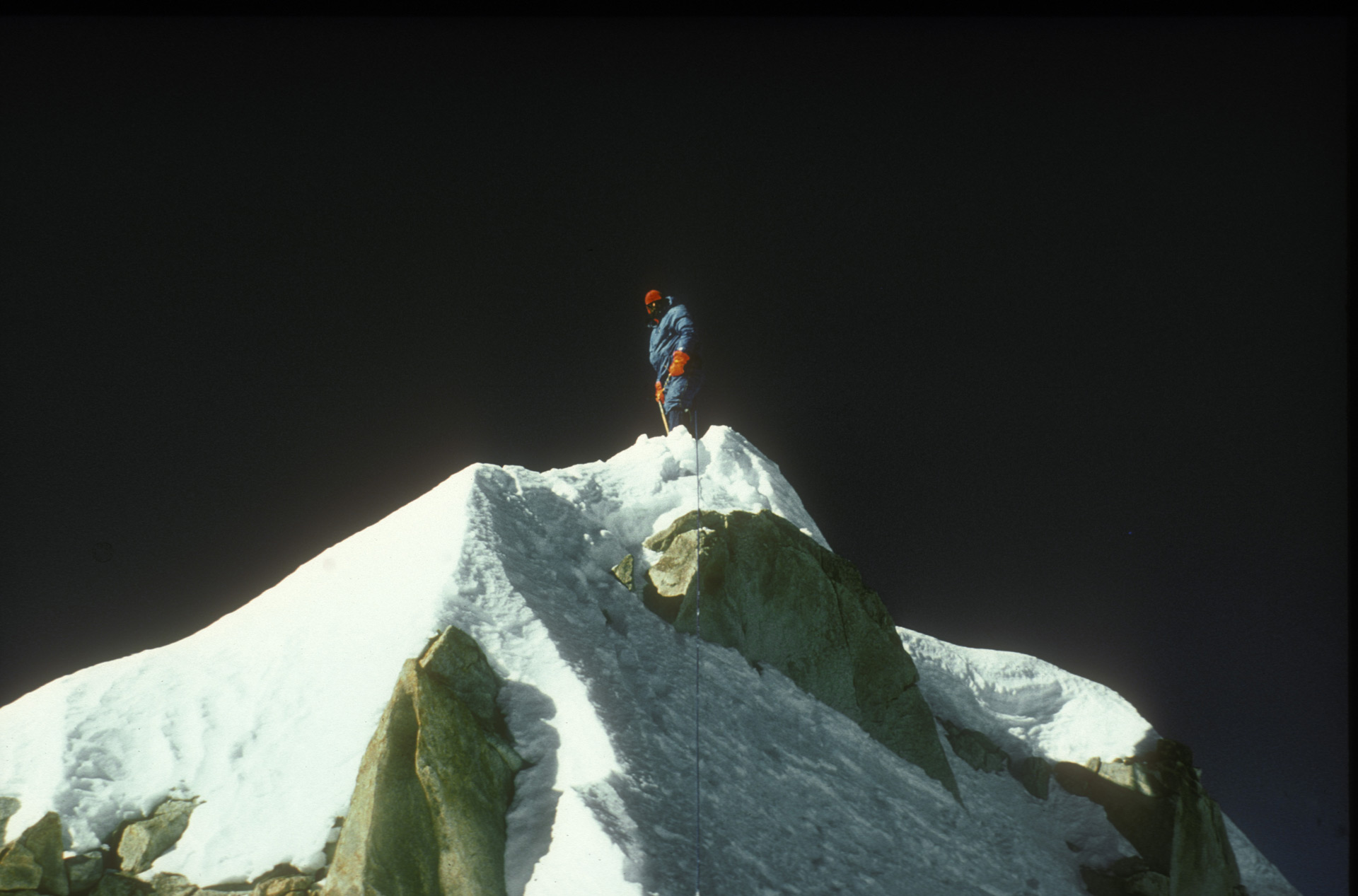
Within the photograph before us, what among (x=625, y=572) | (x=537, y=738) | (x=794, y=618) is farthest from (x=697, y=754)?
(x=794, y=618)

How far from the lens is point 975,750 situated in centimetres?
1464

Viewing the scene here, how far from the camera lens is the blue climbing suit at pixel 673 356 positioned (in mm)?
15141

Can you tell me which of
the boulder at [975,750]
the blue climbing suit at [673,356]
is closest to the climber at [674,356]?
the blue climbing suit at [673,356]

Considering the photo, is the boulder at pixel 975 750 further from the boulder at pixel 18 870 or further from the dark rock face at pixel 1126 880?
the boulder at pixel 18 870

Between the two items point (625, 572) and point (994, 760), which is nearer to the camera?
point (625, 572)

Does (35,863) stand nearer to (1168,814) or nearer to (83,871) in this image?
(83,871)

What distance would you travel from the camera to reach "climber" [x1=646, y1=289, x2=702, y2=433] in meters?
15.1

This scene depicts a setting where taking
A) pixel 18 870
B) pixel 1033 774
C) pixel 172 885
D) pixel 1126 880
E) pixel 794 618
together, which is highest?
pixel 794 618

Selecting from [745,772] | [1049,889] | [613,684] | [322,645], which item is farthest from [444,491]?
[1049,889]

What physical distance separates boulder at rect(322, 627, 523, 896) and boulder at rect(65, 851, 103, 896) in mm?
2242

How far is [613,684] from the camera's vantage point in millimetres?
8570

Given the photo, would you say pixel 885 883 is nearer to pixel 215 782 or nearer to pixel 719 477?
pixel 215 782

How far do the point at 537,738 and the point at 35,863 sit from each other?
4.36 metres

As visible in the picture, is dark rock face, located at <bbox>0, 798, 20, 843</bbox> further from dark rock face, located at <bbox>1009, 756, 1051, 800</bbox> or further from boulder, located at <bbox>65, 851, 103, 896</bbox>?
dark rock face, located at <bbox>1009, 756, 1051, 800</bbox>
